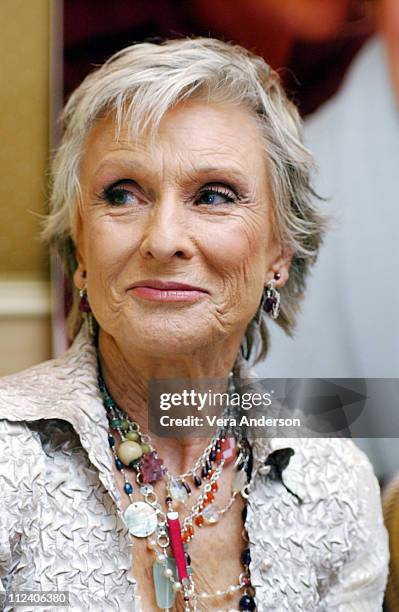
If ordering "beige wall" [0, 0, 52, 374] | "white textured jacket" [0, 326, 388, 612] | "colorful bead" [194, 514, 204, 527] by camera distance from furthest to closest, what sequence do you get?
"beige wall" [0, 0, 52, 374] < "colorful bead" [194, 514, 204, 527] < "white textured jacket" [0, 326, 388, 612]

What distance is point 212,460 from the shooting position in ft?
3.01

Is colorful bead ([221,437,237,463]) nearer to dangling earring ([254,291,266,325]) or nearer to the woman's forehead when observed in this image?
dangling earring ([254,291,266,325])

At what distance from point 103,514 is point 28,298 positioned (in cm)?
40

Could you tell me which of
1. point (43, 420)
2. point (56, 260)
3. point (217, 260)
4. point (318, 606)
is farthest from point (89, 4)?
point (318, 606)

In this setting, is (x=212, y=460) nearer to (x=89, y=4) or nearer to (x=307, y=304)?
(x=307, y=304)

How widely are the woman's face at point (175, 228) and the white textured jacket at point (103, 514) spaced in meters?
0.11

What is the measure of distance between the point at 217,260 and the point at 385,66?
0.48 meters

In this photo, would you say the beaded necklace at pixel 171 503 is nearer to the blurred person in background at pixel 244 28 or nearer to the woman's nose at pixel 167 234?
the woman's nose at pixel 167 234

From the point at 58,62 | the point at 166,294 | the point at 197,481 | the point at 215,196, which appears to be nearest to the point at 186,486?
the point at 197,481

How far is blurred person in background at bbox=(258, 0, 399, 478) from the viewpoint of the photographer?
3.62ft

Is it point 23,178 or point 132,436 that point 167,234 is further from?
point 23,178

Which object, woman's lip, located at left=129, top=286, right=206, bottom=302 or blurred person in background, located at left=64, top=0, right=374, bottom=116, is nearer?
woman's lip, located at left=129, top=286, right=206, bottom=302

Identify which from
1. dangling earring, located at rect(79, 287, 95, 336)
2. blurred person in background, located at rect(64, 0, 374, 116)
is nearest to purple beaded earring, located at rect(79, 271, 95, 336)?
dangling earring, located at rect(79, 287, 95, 336)

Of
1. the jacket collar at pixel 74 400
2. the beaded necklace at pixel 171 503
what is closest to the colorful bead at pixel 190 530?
the beaded necklace at pixel 171 503
